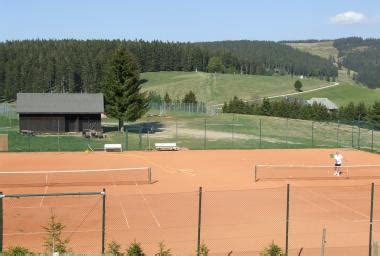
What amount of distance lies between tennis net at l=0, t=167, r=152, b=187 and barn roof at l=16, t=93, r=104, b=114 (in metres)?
22.5

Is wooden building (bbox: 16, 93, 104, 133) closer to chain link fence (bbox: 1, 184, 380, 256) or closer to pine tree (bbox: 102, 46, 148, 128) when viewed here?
pine tree (bbox: 102, 46, 148, 128)

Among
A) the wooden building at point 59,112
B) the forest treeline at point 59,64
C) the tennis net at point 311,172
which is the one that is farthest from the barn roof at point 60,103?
the forest treeline at point 59,64

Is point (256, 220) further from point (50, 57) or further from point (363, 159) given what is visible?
point (50, 57)

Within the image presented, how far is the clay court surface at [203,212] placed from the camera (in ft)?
57.4

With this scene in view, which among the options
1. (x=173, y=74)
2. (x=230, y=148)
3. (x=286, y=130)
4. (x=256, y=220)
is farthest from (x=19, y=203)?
(x=173, y=74)

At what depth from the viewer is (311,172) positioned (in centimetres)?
3353

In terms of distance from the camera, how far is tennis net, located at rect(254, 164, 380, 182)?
31.8 metres

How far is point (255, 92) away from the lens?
14338 cm

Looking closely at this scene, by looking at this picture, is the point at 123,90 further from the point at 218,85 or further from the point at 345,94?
the point at 345,94

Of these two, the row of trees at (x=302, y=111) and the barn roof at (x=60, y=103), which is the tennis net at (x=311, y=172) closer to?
the barn roof at (x=60, y=103)

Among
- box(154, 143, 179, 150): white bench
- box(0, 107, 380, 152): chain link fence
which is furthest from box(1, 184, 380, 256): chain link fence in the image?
box(0, 107, 380, 152): chain link fence

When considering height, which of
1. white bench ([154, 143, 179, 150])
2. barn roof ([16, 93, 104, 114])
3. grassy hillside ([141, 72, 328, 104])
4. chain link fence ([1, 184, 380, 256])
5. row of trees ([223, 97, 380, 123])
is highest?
grassy hillside ([141, 72, 328, 104])

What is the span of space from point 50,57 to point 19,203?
125m

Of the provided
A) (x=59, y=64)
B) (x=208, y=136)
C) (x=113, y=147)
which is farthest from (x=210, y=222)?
(x=59, y=64)
